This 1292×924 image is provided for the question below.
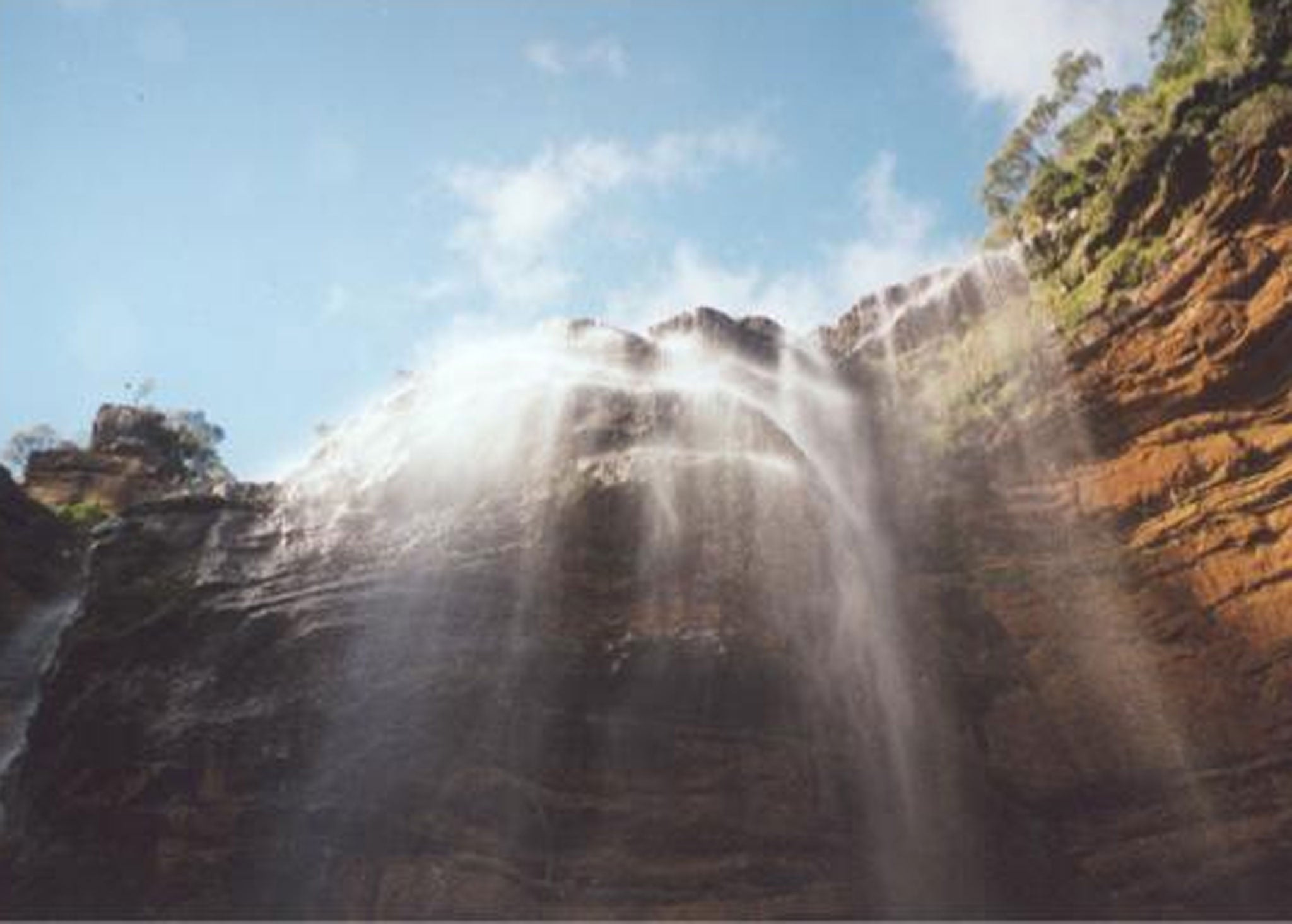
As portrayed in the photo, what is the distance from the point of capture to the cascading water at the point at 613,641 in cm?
1034

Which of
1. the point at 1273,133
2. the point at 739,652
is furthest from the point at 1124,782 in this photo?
the point at 1273,133

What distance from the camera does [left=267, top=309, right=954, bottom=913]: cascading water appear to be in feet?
33.9

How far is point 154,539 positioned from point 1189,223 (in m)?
15.2

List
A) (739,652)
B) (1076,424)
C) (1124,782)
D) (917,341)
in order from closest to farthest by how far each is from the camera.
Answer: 1. (739,652)
2. (1124,782)
3. (1076,424)
4. (917,341)

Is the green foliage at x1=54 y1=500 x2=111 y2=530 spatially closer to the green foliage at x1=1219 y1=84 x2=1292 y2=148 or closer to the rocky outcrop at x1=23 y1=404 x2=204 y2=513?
the rocky outcrop at x1=23 y1=404 x2=204 y2=513

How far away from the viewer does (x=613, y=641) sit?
37.8 feet

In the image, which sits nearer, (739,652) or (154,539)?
(739,652)

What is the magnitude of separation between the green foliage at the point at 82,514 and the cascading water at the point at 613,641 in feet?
Result: 40.0

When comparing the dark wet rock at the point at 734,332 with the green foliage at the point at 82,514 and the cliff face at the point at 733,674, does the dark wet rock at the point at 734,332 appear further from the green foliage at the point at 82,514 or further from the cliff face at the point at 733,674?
the green foliage at the point at 82,514

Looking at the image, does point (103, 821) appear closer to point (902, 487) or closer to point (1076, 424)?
point (902, 487)

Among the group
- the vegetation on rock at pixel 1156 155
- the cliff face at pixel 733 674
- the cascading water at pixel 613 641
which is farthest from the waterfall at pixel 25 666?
the vegetation on rock at pixel 1156 155

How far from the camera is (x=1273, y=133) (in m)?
12.9

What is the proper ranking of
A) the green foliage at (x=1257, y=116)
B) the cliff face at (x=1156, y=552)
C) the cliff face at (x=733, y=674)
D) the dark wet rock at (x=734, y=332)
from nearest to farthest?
1. the cliff face at (x=733, y=674)
2. the cliff face at (x=1156, y=552)
3. the green foliage at (x=1257, y=116)
4. the dark wet rock at (x=734, y=332)

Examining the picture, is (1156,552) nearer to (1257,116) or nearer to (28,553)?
(1257,116)
